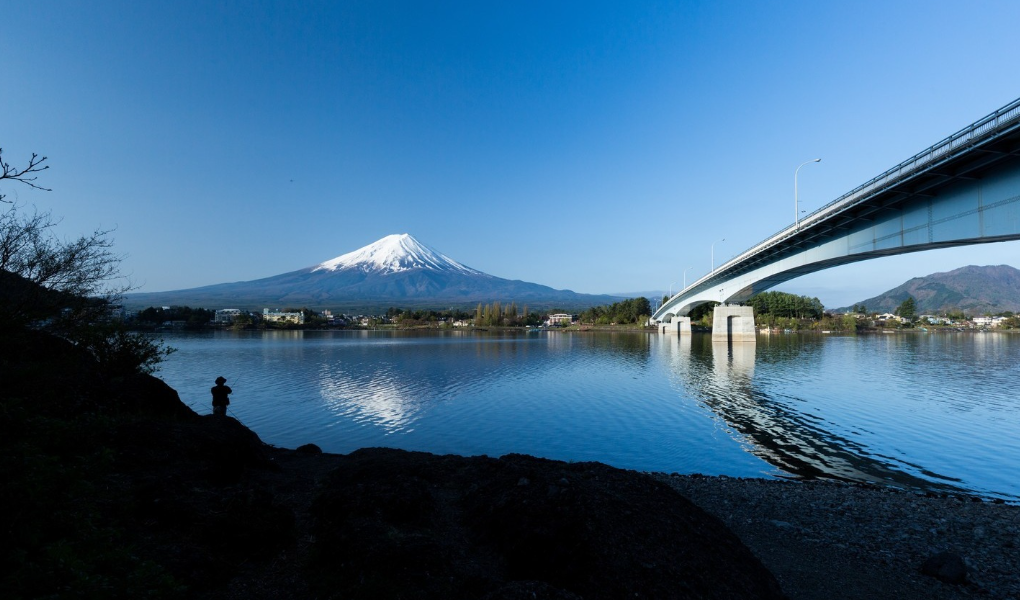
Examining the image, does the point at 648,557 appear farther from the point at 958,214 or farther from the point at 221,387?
the point at 958,214

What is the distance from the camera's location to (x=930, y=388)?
28281 millimetres

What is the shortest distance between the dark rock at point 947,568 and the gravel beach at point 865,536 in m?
0.04

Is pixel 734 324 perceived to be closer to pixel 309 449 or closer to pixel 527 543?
pixel 309 449

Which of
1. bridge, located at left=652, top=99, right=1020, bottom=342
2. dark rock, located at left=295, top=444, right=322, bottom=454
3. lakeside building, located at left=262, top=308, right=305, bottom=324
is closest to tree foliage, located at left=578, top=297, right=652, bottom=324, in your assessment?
lakeside building, located at left=262, top=308, right=305, bottom=324

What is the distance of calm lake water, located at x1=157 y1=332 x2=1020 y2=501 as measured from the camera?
14711 mm

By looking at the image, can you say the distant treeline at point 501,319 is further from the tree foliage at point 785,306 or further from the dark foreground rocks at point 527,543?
the dark foreground rocks at point 527,543

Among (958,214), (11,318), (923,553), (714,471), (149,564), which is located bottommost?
(714,471)

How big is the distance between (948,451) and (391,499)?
64.0 feet

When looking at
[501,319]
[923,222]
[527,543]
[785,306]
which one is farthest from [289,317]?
[527,543]

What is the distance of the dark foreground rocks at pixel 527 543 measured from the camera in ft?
15.4

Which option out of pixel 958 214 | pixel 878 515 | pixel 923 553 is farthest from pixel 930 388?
Answer: pixel 923 553

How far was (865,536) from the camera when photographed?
26.1 ft

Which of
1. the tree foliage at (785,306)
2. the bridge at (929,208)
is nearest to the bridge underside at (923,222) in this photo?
the bridge at (929,208)

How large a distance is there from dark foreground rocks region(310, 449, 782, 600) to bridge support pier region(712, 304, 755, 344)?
2775 inches
